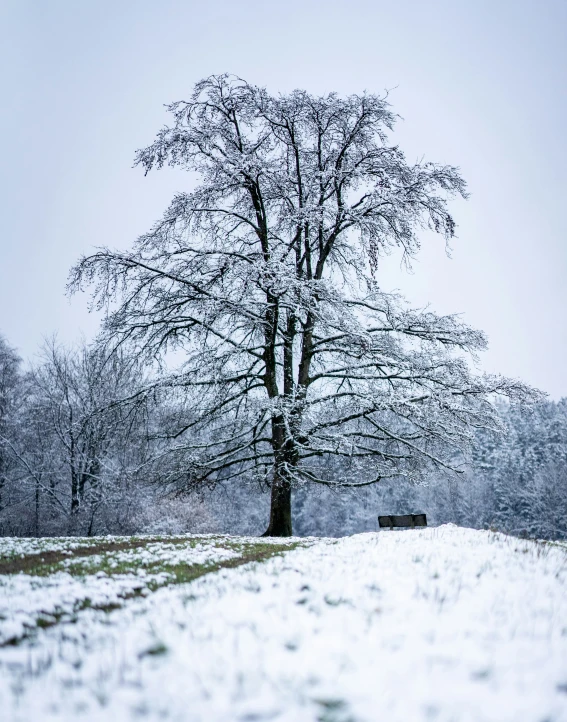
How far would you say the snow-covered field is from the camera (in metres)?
1.92

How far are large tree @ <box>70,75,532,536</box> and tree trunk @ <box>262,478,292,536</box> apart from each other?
62mm

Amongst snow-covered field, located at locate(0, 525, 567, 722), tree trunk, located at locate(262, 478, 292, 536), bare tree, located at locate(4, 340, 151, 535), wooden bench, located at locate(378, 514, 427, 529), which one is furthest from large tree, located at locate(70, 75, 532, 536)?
snow-covered field, located at locate(0, 525, 567, 722)

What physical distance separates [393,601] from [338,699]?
4.73 ft

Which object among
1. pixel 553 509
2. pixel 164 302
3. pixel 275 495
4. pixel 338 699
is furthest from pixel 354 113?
pixel 553 509

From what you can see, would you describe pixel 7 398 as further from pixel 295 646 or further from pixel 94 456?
pixel 295 646

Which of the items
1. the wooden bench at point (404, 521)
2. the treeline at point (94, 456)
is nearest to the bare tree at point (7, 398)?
the treeline at point (94, 456)

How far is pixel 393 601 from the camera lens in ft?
10.8

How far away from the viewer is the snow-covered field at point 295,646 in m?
1.92

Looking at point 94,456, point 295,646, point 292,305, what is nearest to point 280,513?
point 292,305

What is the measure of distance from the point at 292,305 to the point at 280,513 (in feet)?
19.7

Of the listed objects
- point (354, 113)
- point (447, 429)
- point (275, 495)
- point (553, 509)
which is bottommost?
point (553, 509)

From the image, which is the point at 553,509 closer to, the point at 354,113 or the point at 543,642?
the point at 354,113

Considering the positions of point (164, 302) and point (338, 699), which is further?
point (164, 302)

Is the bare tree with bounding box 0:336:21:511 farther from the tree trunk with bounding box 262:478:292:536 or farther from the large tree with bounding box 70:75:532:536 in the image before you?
the tree trunk with bounding box 262:478:292:536
